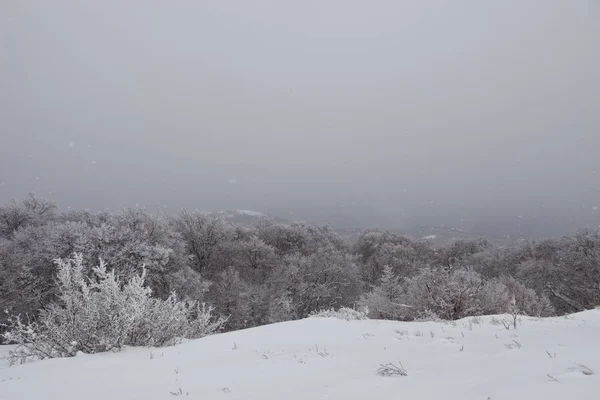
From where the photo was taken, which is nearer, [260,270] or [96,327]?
[96,327]

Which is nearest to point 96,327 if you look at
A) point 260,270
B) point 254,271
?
point 254,271

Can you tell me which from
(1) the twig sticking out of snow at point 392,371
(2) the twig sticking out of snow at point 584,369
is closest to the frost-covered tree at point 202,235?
(1) the twig sticking out of snow at point 392,371

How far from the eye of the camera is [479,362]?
3.45 meters

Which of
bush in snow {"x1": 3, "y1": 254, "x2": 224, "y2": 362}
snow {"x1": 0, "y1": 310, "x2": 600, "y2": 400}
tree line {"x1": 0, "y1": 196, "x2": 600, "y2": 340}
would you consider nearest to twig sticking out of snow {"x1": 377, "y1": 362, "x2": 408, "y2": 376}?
snow {"x1": 0, "y1": 310, "x2": 600, "y2": 400}

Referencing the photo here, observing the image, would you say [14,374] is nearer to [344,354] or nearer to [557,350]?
[344,354]

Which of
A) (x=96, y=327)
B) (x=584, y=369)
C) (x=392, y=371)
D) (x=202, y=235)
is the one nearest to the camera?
(x=584, y=369)

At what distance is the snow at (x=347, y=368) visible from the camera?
2742 mm

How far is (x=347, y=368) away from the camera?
3.99 meters

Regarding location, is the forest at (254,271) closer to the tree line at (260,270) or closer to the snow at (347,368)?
the tree line at (260,270)

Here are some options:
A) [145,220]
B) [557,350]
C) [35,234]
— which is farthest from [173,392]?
[35,234]

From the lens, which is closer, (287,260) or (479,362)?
(479,362)

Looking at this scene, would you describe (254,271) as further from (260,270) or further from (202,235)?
(202,235)

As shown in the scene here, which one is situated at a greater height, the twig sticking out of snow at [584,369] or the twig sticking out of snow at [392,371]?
the twig sticking out of snow at [584,369]

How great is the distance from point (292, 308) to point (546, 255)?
38269mm
